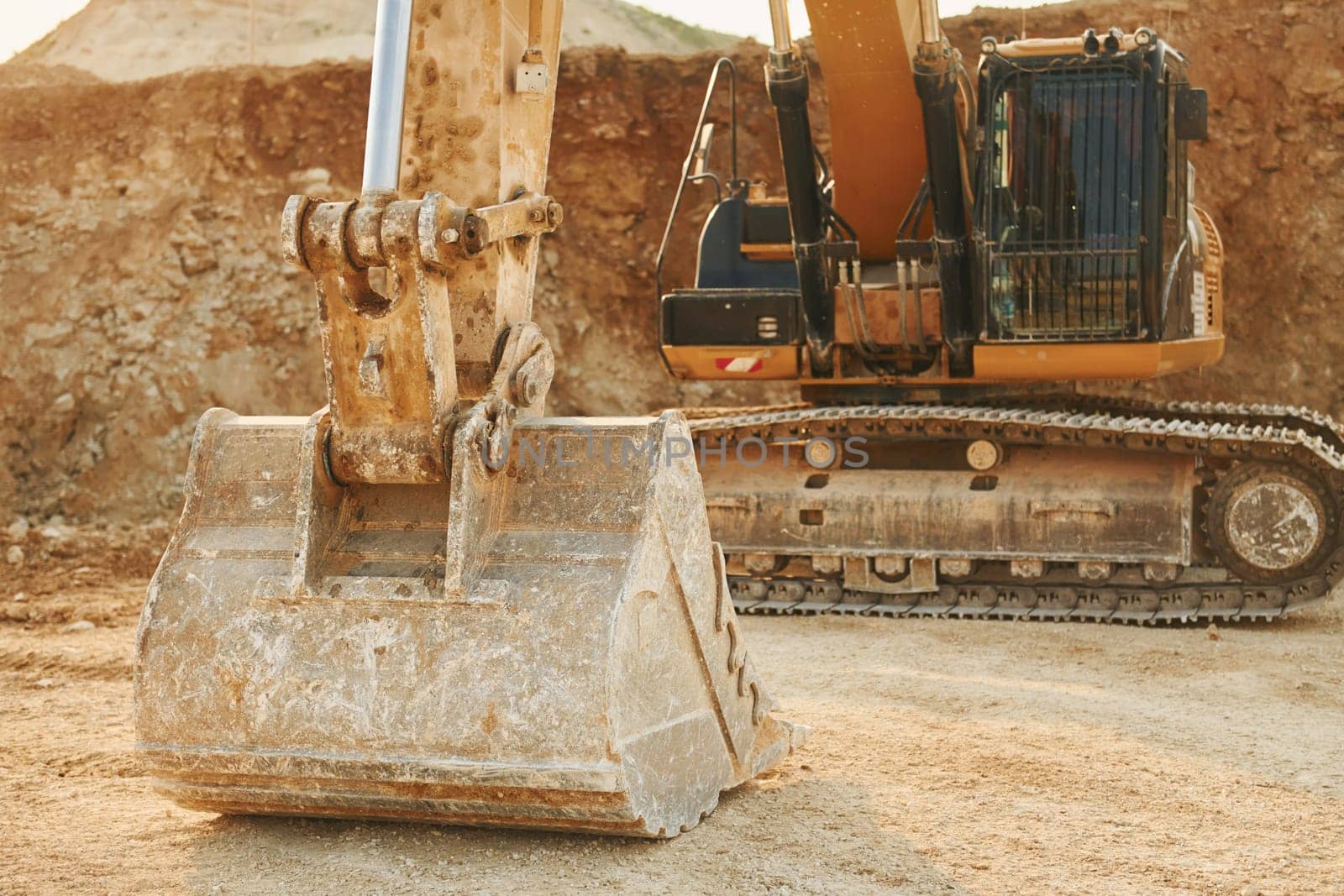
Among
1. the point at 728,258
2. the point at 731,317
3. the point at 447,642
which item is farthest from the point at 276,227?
the point at 447,642

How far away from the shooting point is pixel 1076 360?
24.6 ft

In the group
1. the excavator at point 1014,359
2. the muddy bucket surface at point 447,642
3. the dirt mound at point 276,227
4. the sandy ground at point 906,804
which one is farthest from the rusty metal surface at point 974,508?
the dirt mound at point 276,227

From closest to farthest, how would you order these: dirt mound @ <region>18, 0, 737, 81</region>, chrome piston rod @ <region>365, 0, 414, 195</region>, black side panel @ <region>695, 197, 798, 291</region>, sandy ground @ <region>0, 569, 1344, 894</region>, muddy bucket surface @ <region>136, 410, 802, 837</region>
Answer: muddy bucket surface @ <region>136, 410, 802, 837</region> < sandy ground @ <region>0, 569, 1344, 894</region> < chrome piston rod @ <region>365, 0, 414, 195</region> < black side panel @ <region>695, 197, 798, 291</region> < dirt mound @ <region>18, 0, 737, 81</region>

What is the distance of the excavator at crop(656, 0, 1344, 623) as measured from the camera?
24.1 ft

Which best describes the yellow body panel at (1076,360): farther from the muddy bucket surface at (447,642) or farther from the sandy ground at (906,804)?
the muddy bucket surface at (447,642)

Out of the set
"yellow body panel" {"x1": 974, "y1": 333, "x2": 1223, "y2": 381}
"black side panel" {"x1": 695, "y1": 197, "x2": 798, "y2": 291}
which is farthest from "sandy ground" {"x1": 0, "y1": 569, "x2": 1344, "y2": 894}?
"black side panel" {"x1": 695, "y1": 197, "x2": 798, "y2": 291}

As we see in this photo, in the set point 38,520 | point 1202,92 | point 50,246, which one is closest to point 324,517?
point 1202,92

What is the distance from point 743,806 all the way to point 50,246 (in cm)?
1096

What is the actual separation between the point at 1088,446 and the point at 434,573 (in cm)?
470

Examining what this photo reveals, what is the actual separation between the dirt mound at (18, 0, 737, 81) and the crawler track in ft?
45.1

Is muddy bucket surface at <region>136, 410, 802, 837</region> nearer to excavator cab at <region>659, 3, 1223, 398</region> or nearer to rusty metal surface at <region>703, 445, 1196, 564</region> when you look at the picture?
excavator cab at <region>659, 3, 1223, 398</region>

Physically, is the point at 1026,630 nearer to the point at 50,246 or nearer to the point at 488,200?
the point at 488,200

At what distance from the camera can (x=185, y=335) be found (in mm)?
12867

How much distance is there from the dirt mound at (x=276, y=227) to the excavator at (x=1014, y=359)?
5387mm
